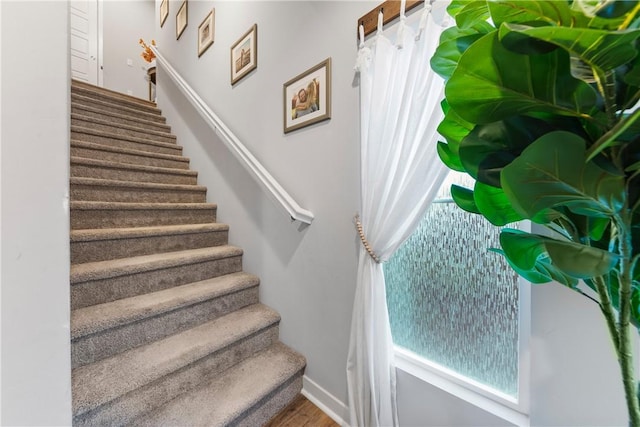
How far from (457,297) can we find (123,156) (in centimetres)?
265

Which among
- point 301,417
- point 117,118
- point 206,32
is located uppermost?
point 206,32

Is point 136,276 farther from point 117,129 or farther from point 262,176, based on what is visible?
point 117,129

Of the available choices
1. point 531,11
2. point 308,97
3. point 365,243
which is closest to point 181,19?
point 308,97

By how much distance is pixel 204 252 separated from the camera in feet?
5.53

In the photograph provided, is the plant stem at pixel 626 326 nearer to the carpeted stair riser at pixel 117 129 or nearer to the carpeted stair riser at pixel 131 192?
the carpeted stair riser at pixel 131 192

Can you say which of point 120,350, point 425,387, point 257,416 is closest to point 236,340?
point 257,416

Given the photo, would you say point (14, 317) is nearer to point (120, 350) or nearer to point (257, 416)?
point (120, 350)

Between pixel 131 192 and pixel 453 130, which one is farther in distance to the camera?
pixel 131 192

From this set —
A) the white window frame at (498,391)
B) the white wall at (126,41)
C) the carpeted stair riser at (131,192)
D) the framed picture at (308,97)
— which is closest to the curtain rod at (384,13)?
the framed picture at (308,97)

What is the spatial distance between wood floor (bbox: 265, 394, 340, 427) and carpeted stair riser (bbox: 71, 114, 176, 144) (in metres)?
2.64

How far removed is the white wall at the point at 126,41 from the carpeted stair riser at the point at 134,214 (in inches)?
154

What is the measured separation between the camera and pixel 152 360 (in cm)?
109

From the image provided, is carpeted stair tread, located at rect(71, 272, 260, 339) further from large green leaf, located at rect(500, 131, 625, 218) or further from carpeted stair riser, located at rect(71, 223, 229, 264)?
large green leaf, located at rect(500, 131, 625, 218)

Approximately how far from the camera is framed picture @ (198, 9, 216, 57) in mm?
2177
